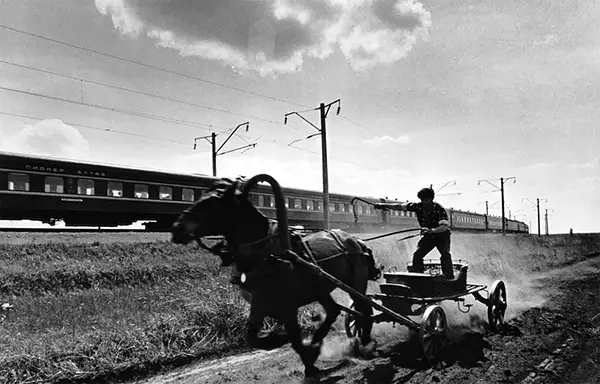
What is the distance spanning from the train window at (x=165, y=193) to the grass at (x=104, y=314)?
6.05 metres

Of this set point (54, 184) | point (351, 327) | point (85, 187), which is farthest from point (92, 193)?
point (351, 327)

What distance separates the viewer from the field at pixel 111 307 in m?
5.62

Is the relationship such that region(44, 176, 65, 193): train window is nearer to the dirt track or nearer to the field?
the field

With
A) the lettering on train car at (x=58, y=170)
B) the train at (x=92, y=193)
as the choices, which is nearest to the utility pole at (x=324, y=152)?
the train at (x=92, y=193)

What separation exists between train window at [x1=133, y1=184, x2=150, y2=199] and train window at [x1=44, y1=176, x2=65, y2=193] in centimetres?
271

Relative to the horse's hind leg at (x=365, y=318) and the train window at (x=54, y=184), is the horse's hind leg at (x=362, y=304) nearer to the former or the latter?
the horse's hind leg at (x=365, y=318)

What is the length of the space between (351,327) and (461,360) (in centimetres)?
186

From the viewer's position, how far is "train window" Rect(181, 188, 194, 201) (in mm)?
19891

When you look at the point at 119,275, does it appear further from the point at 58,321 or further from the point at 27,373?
the point at 27,373

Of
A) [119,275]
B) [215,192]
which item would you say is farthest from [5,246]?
[215,192]

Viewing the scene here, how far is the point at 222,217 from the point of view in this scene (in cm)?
438

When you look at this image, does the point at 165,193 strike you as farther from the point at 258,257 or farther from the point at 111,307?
the point at 258,257

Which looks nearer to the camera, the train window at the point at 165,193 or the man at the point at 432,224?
the man at the point at 432,224

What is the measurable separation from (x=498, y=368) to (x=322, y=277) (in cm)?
257
